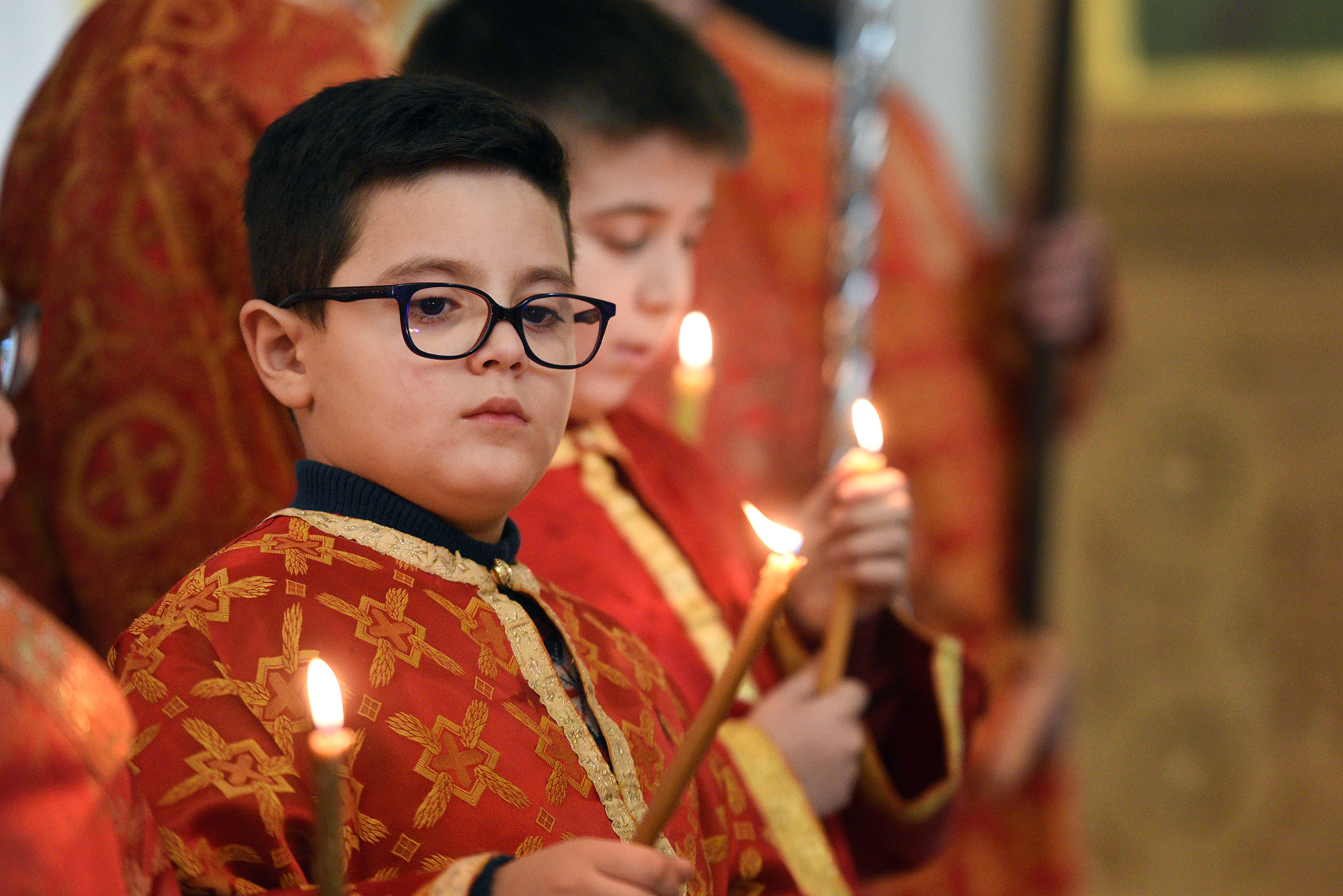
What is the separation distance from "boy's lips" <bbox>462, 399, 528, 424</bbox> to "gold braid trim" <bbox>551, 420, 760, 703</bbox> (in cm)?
28

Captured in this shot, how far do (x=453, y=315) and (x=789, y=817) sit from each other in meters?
0.38

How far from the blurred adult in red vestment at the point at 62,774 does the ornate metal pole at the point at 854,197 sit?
648 millimetres

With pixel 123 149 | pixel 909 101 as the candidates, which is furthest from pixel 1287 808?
pixel 123 149

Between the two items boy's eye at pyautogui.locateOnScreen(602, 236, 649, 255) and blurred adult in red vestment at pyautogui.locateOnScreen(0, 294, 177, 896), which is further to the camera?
boy's eye at pyautogui.locateOnScreen(602, 236, 649, 255)

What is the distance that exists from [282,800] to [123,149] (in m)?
0.50

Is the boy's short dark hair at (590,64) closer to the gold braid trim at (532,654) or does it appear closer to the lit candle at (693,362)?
the lit candle at (693,362)

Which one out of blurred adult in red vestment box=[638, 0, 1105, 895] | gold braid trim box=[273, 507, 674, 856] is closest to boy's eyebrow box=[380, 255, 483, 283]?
gold braid trim box=[273, 507, 674, 856]

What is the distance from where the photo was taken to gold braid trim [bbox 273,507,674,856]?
597 mm

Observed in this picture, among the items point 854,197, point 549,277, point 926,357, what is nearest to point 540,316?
point 549,277

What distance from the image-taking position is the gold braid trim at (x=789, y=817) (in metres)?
0.78

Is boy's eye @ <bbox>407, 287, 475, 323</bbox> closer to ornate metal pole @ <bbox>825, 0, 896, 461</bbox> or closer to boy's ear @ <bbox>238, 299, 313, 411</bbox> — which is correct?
boy's ear @ <bbox>238, 299, 313, 411</bbox>

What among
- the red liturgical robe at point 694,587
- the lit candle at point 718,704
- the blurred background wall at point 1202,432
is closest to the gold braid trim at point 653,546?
the red liturgical robe at point 694,587

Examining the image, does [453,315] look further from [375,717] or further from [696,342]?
[696,342]

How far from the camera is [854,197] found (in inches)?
42.2
